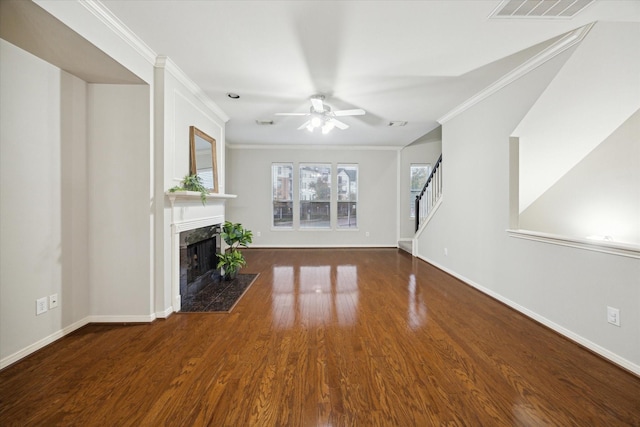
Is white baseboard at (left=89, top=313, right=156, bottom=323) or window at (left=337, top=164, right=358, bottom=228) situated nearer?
white baseboard at (left=89, top=313, right=156, bottom=323)

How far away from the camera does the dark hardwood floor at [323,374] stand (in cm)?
145

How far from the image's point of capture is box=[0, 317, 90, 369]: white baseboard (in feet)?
6.14

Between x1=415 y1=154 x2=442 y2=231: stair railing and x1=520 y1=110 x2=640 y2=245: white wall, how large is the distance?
1.65m

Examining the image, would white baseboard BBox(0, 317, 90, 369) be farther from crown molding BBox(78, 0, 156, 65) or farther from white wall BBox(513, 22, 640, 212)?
white wall BBox(513, 22, 640, 212)

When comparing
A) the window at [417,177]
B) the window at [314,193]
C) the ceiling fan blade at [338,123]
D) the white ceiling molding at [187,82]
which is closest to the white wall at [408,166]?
the window at [417,177]

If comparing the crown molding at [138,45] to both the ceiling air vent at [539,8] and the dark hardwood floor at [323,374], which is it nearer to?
the dark hardwood floor at [323,374]

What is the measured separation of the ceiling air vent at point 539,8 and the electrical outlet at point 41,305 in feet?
14.1

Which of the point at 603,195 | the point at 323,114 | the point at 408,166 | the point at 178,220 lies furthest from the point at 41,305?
the point at 408,166

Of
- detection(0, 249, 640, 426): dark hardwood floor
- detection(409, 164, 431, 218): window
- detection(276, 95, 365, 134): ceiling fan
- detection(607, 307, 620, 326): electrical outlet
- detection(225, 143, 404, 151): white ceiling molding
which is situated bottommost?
detection(0, 249, 640, 426): dark hardwood floor

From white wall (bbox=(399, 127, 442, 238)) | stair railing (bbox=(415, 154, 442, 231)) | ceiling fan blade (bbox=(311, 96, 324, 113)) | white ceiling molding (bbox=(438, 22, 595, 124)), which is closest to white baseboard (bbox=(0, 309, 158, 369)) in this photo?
ceiling fan blade (bbox=(311, 96, 324, 113))

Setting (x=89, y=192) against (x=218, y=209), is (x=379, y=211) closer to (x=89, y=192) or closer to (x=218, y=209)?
(x=218, y=209)

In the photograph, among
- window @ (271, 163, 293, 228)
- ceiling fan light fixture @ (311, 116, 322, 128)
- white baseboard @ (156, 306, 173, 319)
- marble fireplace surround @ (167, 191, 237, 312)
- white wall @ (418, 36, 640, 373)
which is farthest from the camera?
window @ (271, 163, 293, 228)

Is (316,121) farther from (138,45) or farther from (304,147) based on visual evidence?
(304,147)

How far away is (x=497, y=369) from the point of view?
185cm
